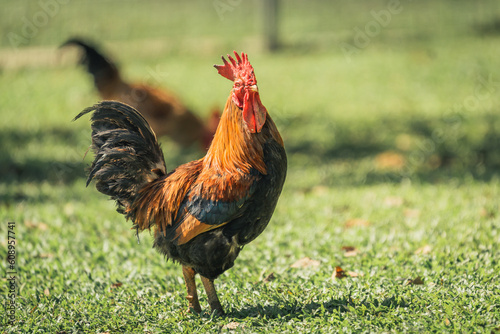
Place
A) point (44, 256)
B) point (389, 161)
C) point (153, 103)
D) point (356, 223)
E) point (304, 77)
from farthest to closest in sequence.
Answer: point (304, 77), point (153, 103), point (389, 161), point (356, 223), point (44, 256)

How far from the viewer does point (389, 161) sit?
7617 millimetres

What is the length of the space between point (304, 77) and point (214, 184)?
8511mm

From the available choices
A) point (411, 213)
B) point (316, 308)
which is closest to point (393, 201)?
point (411, 213)

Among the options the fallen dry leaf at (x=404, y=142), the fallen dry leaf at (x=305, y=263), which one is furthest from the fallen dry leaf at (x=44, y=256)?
the fallen dry leaf at (x=404, y=142)

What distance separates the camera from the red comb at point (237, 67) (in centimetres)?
344

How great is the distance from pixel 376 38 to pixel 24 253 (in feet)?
36.6

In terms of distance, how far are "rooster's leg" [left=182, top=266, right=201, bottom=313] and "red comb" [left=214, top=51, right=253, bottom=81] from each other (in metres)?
1.34

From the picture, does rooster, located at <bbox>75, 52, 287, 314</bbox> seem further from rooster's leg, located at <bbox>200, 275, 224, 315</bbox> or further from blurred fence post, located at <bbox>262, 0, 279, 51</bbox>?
blurred fence post, located at <bbox>262, 0, 279, 51</bbox>

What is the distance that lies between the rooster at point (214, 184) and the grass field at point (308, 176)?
0.53 meters

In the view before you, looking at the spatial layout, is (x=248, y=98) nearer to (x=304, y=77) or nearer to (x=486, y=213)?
(x=486, y=213)

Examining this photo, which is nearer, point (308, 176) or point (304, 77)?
point (308, 176)

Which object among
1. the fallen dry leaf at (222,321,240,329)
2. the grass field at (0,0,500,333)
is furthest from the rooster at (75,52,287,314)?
the grass field at (0,0,500,333)

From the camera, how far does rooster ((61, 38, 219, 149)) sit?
302 inches

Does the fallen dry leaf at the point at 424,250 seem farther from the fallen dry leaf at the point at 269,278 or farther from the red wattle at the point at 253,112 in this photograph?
the red wattle at the point at 253,112
